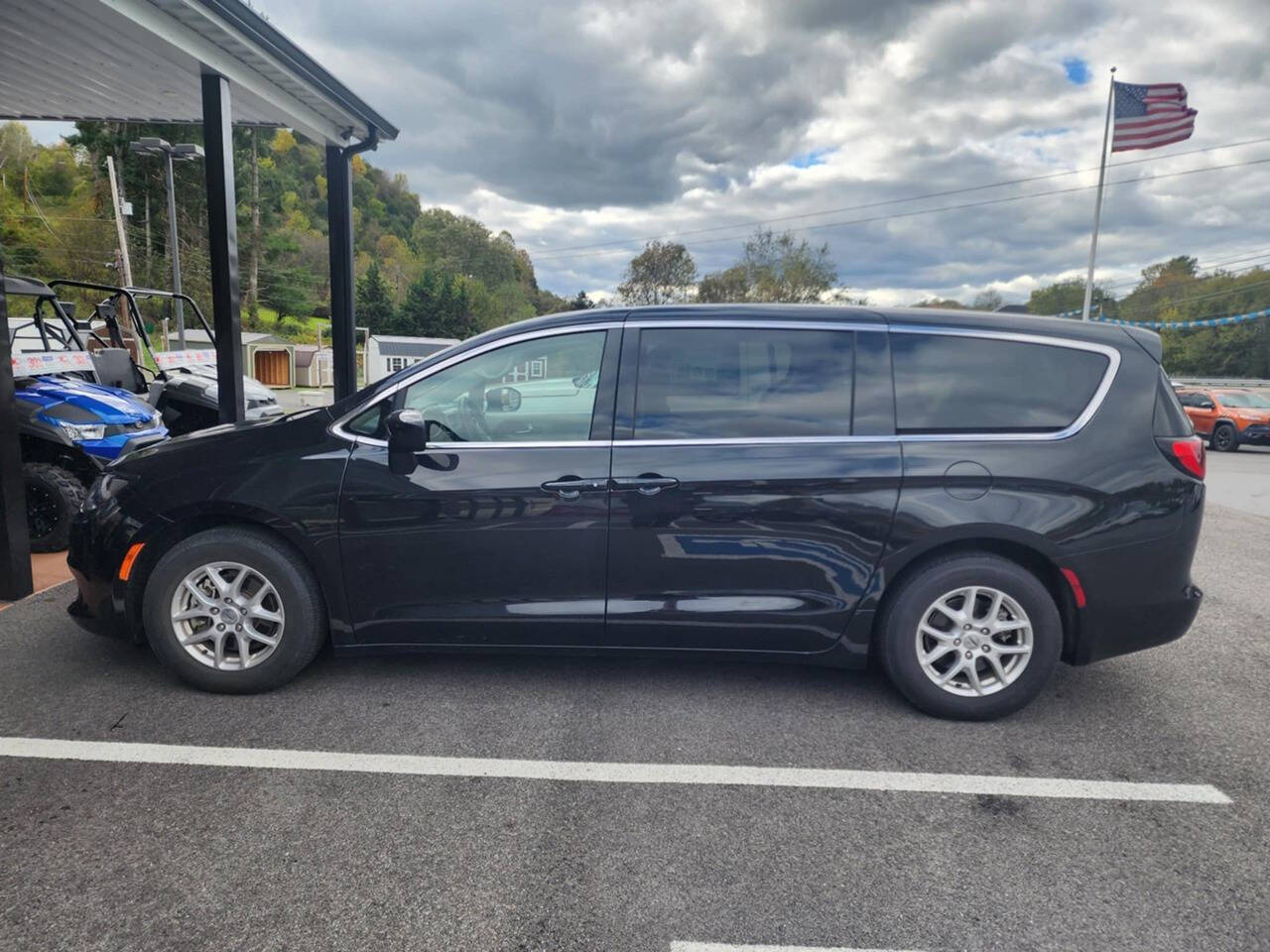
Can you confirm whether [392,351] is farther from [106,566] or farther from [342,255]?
[106,566]

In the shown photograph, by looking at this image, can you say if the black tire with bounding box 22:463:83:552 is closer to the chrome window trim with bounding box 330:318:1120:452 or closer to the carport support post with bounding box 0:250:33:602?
the carport support post with bounding box 0:250:33:602

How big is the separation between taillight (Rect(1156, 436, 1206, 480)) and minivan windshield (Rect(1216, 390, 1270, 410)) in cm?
2056

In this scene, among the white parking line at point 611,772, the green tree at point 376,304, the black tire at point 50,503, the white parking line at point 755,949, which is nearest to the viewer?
the white parking line at point 755,949

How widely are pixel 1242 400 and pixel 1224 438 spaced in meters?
1.17

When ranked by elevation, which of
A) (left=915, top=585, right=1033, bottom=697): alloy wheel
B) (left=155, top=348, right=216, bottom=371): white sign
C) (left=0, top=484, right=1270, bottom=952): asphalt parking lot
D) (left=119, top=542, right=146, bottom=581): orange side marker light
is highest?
(left=155, top=348, right=216, bottom=371): white sign

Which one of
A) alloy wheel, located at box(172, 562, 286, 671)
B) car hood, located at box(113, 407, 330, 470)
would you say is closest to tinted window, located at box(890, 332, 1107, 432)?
car hood, located at box(113, 407, 330, 470)

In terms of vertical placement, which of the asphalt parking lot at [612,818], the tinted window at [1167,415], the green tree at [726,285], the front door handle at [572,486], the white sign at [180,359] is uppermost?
the green tree at [726,285]

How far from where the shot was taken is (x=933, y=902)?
2.26m

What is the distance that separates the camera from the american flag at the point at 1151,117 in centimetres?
1947

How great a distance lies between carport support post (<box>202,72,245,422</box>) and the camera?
6.22 metres

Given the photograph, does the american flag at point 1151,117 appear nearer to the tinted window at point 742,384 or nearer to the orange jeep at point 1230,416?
the orange jeep at point 1230,416

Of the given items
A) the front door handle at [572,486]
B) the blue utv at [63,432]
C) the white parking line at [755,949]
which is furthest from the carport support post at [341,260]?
the white parking line at [755,949]

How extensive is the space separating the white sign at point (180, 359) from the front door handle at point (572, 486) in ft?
23.1

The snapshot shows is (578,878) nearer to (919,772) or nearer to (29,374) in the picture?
(919,772)
